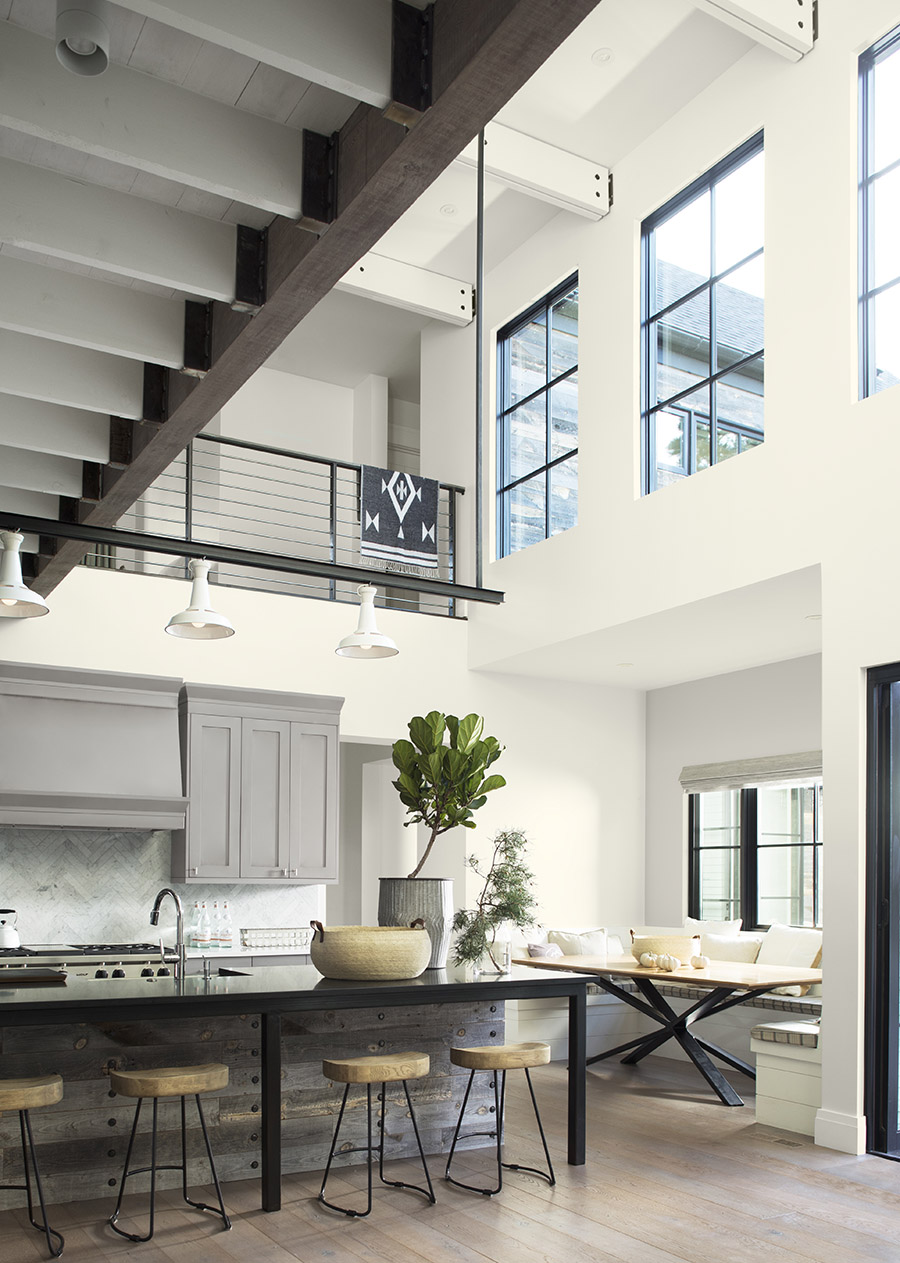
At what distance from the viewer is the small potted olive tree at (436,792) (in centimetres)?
483

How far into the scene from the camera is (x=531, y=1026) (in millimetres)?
7785

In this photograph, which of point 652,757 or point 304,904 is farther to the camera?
point 652,757

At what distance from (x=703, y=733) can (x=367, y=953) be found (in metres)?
4.91

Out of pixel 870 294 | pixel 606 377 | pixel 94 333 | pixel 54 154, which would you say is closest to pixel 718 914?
pixel 606 377

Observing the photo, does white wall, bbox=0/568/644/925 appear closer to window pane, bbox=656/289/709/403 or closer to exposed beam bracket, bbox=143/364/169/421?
window pane, bbox=656/289/709/403

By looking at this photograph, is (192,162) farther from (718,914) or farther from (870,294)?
(718,914)

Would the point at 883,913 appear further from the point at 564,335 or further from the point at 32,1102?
the point at 564,335

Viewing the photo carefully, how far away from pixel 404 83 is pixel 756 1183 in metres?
4.17

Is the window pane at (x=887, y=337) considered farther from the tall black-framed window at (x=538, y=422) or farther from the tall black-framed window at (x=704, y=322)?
the tall black-framed window at (x=538, y=422)

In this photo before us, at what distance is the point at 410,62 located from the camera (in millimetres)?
2375

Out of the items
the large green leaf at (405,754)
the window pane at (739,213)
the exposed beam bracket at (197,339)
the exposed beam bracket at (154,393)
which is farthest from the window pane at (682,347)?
the exposed beam bracket at (197,339)

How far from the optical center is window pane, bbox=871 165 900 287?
552 cm

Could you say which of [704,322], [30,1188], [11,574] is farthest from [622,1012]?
[11,574]

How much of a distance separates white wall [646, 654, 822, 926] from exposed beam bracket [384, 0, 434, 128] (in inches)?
241
